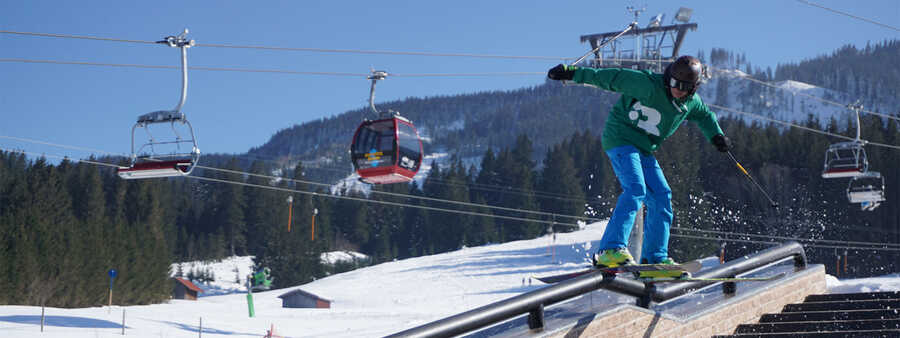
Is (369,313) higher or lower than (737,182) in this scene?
lower

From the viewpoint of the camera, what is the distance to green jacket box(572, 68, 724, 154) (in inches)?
264

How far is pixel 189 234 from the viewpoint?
117m

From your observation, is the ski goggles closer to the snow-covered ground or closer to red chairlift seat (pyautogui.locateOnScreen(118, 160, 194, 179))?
the snow-covered ground

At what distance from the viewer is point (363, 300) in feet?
201

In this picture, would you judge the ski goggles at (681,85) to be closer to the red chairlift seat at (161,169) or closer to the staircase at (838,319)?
the staircase at (838,319)

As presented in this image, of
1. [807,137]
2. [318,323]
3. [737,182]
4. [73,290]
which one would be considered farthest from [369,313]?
[807,137]

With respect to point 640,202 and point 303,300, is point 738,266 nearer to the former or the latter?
point 640,202

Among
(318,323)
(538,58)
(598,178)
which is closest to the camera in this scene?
(538,58)

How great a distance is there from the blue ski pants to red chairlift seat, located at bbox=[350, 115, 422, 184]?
14.3m

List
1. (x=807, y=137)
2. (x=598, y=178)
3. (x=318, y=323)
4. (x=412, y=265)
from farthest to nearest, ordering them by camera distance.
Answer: (x=598, y=178), (x=412, y=265), (x=807, y=137), (x=318, y=323)

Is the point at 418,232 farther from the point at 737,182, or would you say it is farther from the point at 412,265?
the point at 737,182

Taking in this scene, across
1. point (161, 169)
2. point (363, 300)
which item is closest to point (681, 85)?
point (161, 169)

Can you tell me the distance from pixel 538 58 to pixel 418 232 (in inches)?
3682

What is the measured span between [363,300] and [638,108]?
56.0 m
